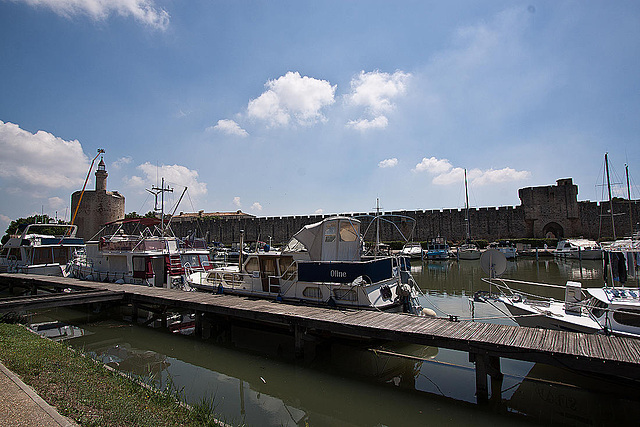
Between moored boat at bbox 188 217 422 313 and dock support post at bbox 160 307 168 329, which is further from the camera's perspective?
dock support post at bbox 160 307 168 329

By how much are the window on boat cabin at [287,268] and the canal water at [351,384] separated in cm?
175

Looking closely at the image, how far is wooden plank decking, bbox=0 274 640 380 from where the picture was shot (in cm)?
565

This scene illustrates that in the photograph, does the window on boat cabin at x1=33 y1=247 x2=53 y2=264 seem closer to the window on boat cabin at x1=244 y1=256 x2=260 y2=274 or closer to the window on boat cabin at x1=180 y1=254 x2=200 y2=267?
the window on boat cabin at x1=180 y1=254 x2=200 y2=267

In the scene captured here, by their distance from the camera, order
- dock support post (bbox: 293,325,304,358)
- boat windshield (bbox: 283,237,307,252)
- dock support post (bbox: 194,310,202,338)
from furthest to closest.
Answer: boat windshield (bbox: 283,237,307,252), dock support post (bbox: 194,310,202,338), dock support post (bbox: 293,325,304,358)

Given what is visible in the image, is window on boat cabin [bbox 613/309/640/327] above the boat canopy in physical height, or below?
below

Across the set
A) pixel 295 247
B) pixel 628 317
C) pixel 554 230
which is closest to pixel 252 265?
pixel 295 247

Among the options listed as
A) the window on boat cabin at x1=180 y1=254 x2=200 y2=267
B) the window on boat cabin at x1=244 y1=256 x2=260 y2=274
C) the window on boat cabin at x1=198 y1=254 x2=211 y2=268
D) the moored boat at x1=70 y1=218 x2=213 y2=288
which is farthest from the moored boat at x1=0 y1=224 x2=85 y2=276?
the window on boat cabin at x1=244 y1=256 x2=260 y2=274

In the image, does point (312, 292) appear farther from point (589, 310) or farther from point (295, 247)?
point (589, 310)

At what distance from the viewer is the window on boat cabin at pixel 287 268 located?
11055mm

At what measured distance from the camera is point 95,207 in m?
46.3

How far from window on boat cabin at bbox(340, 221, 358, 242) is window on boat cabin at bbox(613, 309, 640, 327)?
6352 mm

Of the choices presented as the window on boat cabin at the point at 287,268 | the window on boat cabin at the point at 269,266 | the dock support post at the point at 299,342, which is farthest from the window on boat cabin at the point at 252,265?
the dock support post at the point at 299,342

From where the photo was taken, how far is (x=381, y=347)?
364 inches

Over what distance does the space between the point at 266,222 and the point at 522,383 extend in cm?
4679
